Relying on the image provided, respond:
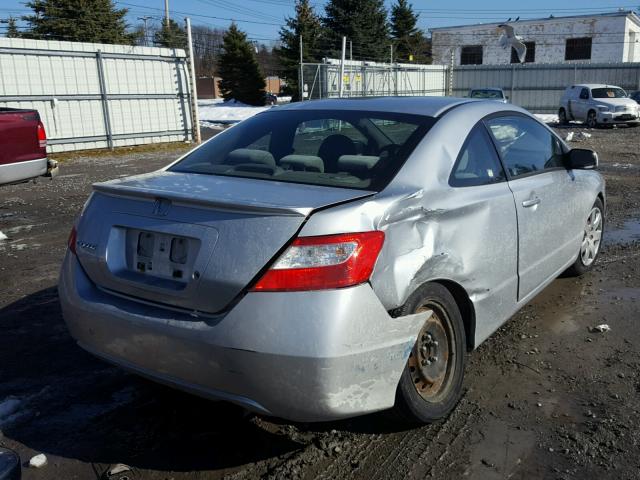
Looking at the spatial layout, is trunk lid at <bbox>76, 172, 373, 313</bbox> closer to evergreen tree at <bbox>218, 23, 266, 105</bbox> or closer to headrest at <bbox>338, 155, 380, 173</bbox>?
headrest at <bbox>338, 155, 380, 173</bbox>

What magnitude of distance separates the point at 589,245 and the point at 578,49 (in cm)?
4765

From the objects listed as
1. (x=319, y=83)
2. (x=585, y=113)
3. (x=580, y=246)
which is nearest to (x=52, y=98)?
Result: (x=319, y=83)

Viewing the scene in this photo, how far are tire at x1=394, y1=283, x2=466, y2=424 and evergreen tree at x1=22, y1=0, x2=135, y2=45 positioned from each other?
119ft

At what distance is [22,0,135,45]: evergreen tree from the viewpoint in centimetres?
3416

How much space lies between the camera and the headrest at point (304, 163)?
10.5 ft

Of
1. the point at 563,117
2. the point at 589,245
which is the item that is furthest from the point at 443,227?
the point at 563,117

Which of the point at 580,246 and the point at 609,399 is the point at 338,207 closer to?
the point at 609,399

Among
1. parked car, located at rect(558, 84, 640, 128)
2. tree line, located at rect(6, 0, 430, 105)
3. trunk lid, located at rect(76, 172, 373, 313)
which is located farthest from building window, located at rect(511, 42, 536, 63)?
trunk lid, located at rect(76, 172, 373, 313)

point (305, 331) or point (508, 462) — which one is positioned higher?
point (305, 331)

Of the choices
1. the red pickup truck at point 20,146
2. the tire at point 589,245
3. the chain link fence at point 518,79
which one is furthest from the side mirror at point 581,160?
the chain link fence at point 518,79

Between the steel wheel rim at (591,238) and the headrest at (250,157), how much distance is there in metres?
3.02

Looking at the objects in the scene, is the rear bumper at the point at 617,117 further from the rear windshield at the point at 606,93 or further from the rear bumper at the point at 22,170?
the rear bumper at the point at 22,170

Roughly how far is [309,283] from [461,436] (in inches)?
47.6

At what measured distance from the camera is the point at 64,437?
9.79 ft
